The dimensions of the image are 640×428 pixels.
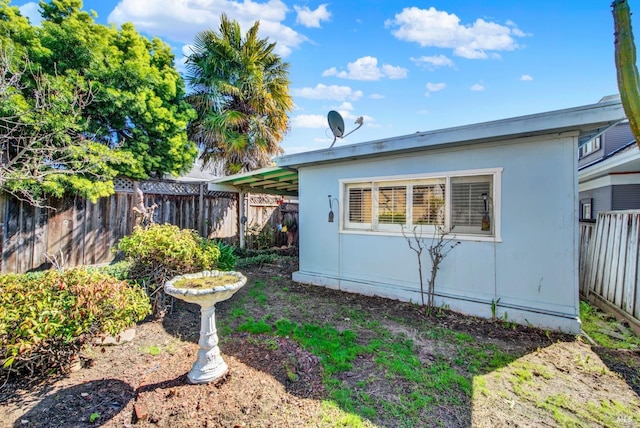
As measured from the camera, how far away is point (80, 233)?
714 centimetres

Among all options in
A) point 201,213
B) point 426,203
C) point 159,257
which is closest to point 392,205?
point 426,203

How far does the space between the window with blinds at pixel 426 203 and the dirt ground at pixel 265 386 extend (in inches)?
67.2

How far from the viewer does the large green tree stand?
228 inches

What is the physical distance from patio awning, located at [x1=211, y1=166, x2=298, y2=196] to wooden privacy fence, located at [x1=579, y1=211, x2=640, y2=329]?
619cm

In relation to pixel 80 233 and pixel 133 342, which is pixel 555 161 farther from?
pixel 80 233

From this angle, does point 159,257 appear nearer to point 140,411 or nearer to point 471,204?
point 140,411

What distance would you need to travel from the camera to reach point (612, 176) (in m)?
8.43

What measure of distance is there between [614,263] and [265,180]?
7.92 meters

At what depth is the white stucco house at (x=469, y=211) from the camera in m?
4.09

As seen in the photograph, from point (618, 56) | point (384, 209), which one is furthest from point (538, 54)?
point (384, 209)

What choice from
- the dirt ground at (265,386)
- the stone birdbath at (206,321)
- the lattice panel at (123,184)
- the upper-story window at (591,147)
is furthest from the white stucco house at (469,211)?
the upper-story window at (591,147)

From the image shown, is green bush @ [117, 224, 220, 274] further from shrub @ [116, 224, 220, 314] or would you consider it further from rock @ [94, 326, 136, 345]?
rock @ [94, 326, 136, 345]

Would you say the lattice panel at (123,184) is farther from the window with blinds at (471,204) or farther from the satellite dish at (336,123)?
the window with blinds at (471,204)

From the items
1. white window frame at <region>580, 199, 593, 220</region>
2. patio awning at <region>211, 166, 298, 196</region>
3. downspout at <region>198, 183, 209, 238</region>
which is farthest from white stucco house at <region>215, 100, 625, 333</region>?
white window frame at <region>580, 199, 593, 220</region>
